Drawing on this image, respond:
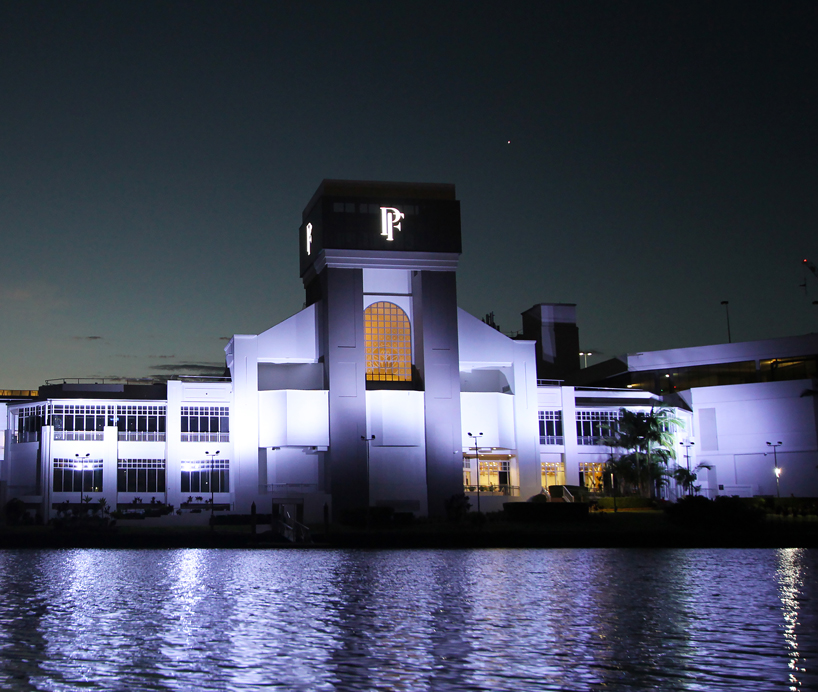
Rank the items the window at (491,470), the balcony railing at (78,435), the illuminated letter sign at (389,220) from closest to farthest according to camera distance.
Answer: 1. the balcony railing at (78,435)
2. the illuminated letter sign at (389,220)
3. the window at (491,470)

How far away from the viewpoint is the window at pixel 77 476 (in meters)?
70.8

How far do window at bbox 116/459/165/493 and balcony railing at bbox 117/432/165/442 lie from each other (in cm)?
150

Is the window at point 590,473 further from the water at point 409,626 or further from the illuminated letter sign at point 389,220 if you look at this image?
the water at point 409,626

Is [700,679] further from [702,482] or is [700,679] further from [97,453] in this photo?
[702,482]

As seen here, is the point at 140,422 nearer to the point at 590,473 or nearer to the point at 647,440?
the point at 590,473

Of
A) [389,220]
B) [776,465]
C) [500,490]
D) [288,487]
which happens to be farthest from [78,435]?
[776,465]

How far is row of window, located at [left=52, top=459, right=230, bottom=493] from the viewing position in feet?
233

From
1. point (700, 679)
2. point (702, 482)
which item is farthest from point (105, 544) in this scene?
point (702, 482)

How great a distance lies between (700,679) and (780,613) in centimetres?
1101

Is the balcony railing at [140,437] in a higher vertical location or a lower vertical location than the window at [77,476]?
higher

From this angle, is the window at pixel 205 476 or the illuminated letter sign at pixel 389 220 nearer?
the window at pixel 205 476

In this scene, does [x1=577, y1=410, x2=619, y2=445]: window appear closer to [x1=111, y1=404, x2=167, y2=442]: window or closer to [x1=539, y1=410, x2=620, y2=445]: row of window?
[x1=539, y1=410, x2=620, y2=445]: row of window

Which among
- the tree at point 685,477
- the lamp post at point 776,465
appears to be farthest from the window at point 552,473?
the lamp post at point 776,465

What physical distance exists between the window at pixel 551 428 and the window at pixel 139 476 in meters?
30.0
